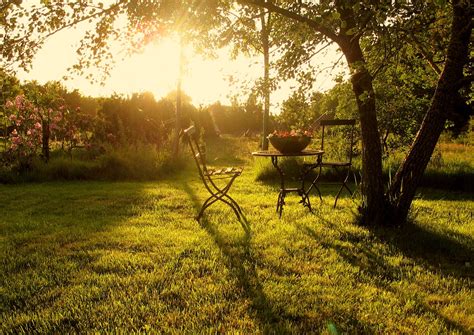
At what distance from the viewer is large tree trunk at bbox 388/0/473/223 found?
4.25 metres

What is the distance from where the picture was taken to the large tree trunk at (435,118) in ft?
13.9

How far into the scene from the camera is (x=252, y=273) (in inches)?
135

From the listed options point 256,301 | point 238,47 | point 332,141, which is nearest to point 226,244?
point 256,301

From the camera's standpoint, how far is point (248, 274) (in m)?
3.41

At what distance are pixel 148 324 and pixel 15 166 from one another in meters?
8.77

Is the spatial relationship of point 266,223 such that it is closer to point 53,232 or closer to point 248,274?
point 248,274

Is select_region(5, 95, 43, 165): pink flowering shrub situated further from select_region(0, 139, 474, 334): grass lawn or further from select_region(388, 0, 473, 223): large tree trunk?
select_region(388, 0, 473, 223): large tree trunk

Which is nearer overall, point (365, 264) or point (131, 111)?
point (365, 264)

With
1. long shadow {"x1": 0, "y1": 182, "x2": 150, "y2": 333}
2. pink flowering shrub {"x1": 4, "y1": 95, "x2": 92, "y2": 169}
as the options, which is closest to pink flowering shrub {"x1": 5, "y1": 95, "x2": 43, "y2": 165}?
pink flowering shrub {"x1": 4, "y1": 95, "x2": 92, "y2": 169}

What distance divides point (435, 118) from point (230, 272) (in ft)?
10.1

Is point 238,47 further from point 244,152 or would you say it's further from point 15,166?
point 244,152

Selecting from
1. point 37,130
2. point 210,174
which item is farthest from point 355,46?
point 37,130

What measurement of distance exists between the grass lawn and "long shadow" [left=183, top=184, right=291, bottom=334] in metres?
0.01

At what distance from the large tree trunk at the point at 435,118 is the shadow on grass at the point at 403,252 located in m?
0.43
